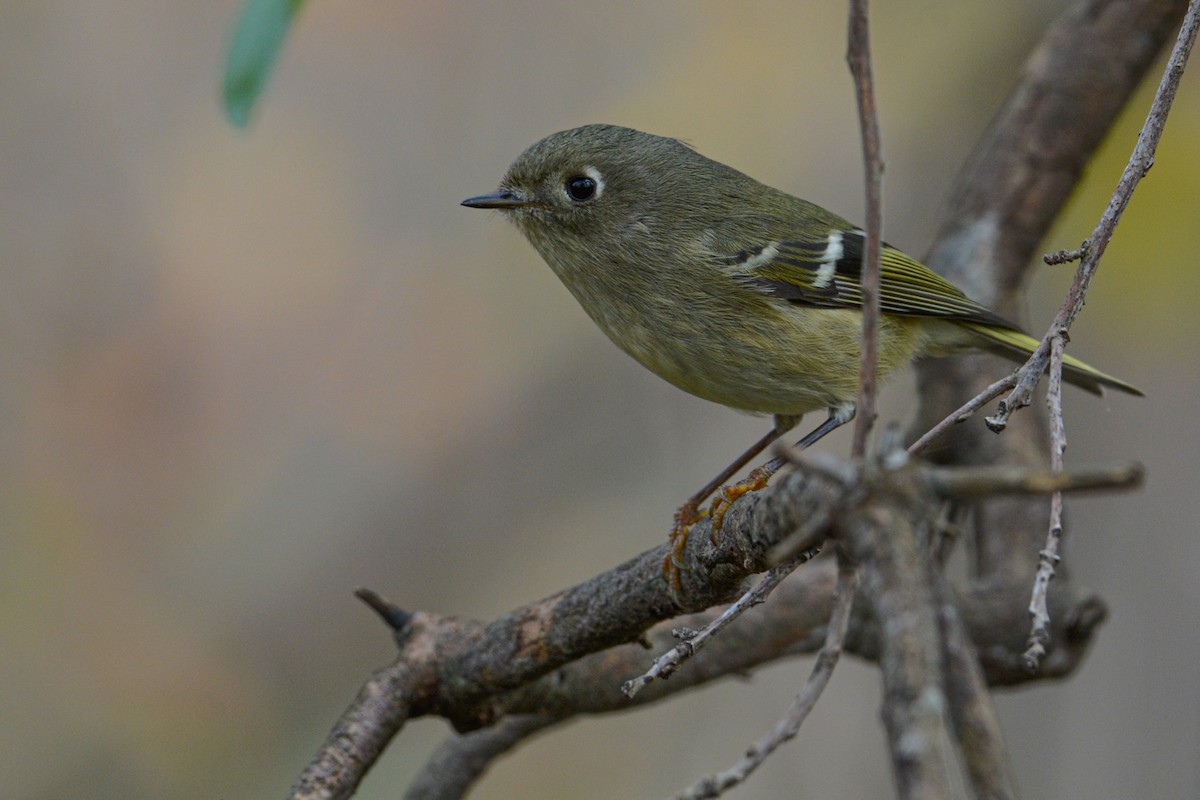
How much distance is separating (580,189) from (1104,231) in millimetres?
1434

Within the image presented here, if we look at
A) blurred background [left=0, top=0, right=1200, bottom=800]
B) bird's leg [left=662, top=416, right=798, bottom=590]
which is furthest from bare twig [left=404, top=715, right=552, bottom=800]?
blurred background [left=0, top=0, right=1200, bottom=800]

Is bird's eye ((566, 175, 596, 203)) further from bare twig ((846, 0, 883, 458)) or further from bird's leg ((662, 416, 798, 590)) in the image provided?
bare twig ((846, 0, 883, 458))

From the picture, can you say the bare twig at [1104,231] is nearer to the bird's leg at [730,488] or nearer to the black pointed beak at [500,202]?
the bird's leg at [730,488]

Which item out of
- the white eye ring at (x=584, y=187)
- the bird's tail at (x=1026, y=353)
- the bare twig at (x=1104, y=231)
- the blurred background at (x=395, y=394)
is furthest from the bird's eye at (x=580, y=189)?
the blurred background at (x=395, y=394)

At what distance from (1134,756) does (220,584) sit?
3.36m

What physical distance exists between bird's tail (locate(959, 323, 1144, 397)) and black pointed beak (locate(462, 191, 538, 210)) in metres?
1.13

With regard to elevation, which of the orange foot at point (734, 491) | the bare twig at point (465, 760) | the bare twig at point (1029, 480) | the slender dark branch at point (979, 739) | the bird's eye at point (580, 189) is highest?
the bird's eye at point (580, 189)

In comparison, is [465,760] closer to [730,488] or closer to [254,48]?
[730,488]

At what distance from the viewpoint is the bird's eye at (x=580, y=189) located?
2760 millimetres

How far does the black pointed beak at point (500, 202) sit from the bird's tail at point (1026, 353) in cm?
113

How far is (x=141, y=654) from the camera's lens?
4.27 m

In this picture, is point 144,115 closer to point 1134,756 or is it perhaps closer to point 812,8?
point 812,8

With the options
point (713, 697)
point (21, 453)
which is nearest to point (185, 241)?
point (21, 453)

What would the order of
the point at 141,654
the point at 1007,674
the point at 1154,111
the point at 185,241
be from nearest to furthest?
the point at 1154,111 → the point at 1007,674 → the point at 141,654 → the point at 185,241
